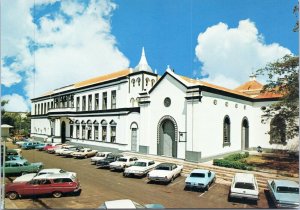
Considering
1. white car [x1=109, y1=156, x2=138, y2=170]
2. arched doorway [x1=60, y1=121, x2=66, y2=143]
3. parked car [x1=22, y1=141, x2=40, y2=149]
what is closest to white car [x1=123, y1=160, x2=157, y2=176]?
white car [x1=109, y1=156, x2=138, y2=170]

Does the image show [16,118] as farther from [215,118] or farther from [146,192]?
[215,118]

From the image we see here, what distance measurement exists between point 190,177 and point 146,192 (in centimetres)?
214

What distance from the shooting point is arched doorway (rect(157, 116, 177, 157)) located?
17438 mm

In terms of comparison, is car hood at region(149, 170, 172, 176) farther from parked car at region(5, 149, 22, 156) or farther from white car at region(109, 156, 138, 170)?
parked car at region(5, 149, 22, 156)

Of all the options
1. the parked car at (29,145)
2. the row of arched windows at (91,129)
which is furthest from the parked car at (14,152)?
the row of arched windows at (91,129)

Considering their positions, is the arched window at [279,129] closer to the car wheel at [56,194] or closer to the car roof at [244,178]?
the car roof at [244,178]

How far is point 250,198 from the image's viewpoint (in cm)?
1001

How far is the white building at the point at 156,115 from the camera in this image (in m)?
16.1

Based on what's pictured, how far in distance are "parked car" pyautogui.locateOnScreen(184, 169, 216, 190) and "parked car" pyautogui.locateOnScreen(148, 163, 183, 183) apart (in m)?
1.04

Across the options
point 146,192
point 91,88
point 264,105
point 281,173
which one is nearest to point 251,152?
point 264,105

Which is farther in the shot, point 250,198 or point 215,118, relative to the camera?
point 215,118

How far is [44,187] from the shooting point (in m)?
10.4

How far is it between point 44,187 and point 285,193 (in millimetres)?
8903

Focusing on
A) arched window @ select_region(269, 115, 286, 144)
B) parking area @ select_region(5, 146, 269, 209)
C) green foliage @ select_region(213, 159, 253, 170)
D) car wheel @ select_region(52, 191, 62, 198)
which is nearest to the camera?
parking area @ select_region(5, 146, 269, 209)
